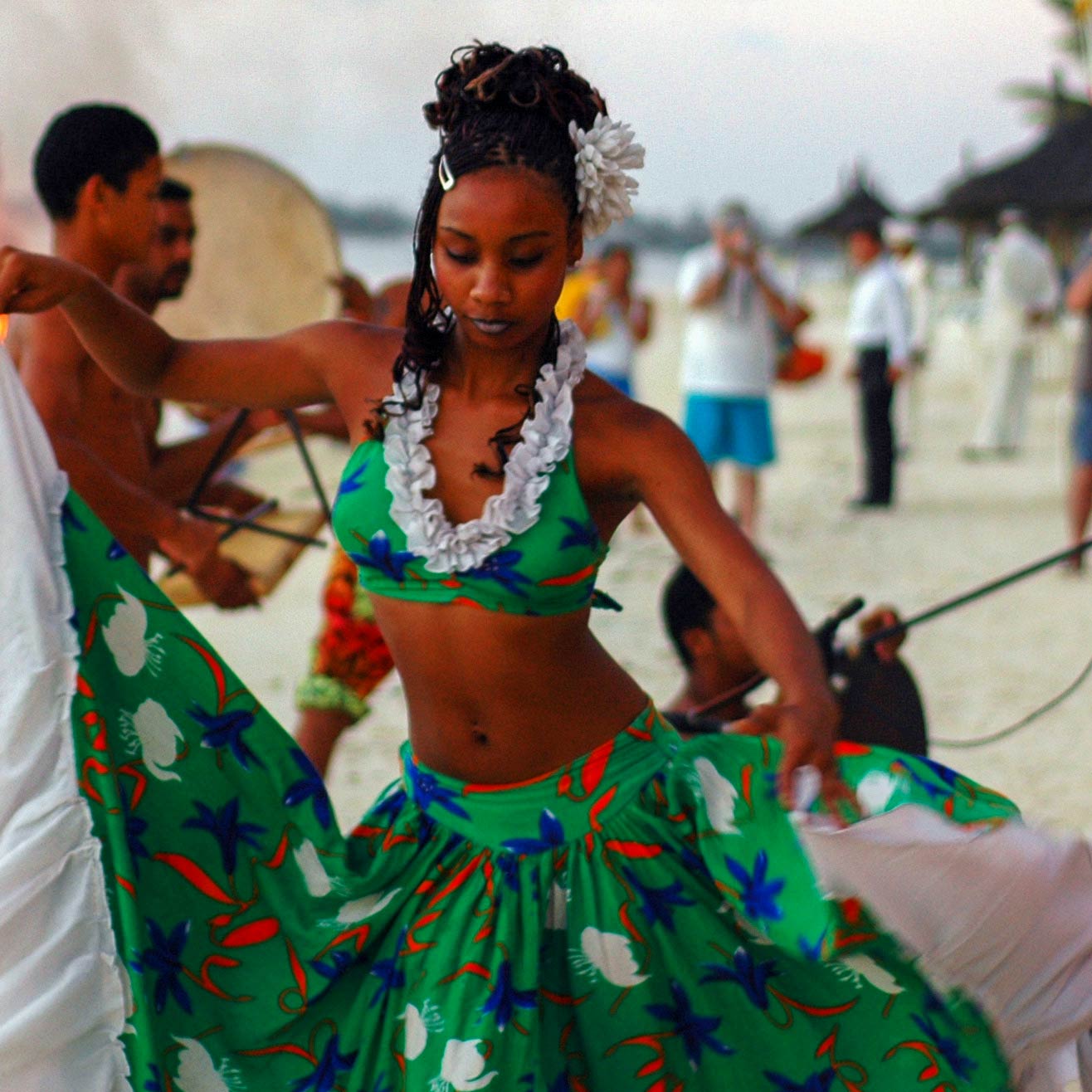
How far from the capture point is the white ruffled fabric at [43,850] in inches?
76.9

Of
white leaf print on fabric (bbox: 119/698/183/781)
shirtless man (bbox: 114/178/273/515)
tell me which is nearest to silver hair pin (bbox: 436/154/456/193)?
white leaf print on fabric (bbox: 119/698/183/781)

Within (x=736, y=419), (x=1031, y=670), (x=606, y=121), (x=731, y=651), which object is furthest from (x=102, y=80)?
(x=606, y=121)

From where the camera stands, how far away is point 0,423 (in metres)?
2.22

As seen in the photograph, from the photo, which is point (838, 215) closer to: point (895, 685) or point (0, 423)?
point (895, 685)

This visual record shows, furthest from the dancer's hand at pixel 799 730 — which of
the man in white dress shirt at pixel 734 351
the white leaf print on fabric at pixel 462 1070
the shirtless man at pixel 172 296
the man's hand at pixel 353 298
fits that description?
the man in white dress shirt at pixel 734 351

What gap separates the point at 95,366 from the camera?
2828 millimetres

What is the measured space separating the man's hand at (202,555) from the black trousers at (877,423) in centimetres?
722

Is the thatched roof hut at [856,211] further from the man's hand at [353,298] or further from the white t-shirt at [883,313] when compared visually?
the man's hand at [353,298]

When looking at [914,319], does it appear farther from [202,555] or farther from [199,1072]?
[199,1072]

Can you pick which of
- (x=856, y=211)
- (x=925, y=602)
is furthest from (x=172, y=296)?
(x=856, y=211)

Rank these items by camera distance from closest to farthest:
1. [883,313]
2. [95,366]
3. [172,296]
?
1. [95,366]
2. [172,296]
3. [883,313]

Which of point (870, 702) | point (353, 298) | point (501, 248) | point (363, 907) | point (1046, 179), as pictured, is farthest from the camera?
point (1046, 179)

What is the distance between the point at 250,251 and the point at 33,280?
2.74 m

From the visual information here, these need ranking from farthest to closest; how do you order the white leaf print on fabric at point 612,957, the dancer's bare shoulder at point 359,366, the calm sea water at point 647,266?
the calm sea water at point 647,266 → the dancer's bare shoulder at point 359,366 → the white leaf print on fabric at point 612,957
